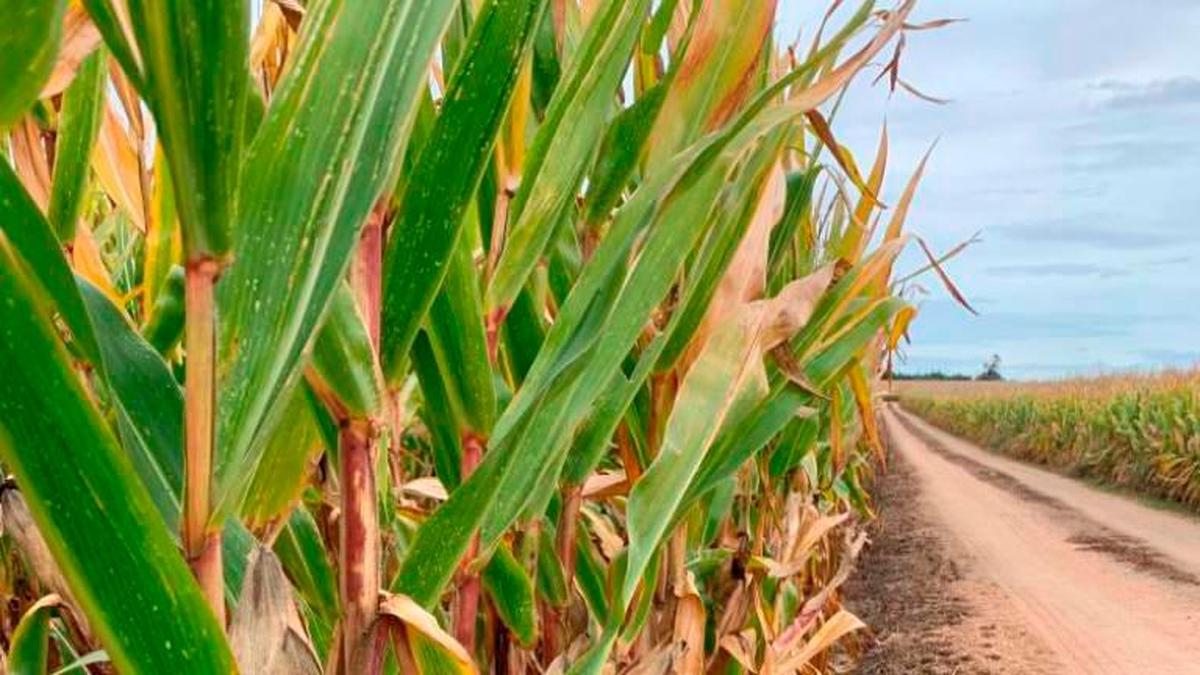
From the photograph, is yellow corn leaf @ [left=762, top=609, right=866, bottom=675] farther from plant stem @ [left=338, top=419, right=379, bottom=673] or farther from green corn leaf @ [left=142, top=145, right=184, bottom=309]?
plant stem @ [left=338, top=419, right=379, bottom=673]

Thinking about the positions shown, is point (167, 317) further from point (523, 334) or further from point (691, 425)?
point (691, 425)

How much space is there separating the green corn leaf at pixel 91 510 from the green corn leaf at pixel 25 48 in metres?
0.05

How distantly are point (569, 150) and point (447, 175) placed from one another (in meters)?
0.20

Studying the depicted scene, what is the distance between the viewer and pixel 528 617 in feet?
2.80

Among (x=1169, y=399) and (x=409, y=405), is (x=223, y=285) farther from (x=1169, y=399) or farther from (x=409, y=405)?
(x=1169, y=399)

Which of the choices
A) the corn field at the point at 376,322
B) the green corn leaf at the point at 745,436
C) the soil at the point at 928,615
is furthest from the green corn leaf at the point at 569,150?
the soil at the point at 928,615

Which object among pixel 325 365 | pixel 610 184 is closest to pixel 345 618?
pixel 325 365

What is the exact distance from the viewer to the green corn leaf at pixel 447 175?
615 mm

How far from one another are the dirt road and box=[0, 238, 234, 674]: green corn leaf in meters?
4.77

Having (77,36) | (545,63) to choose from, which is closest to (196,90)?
(77,36)

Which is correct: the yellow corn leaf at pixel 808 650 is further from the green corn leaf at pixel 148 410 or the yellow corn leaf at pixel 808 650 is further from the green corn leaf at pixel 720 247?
the green corn leaf at pixel 148 410

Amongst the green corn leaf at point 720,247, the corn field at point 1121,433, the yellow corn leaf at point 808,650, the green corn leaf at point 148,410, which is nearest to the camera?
the green corn leaf at point 148,410

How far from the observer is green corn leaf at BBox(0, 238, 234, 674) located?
42 cm

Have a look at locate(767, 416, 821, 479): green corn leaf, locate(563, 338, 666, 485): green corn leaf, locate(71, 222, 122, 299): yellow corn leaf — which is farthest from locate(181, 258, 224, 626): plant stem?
locate(767, 416, 821, 479): green corn leaf
